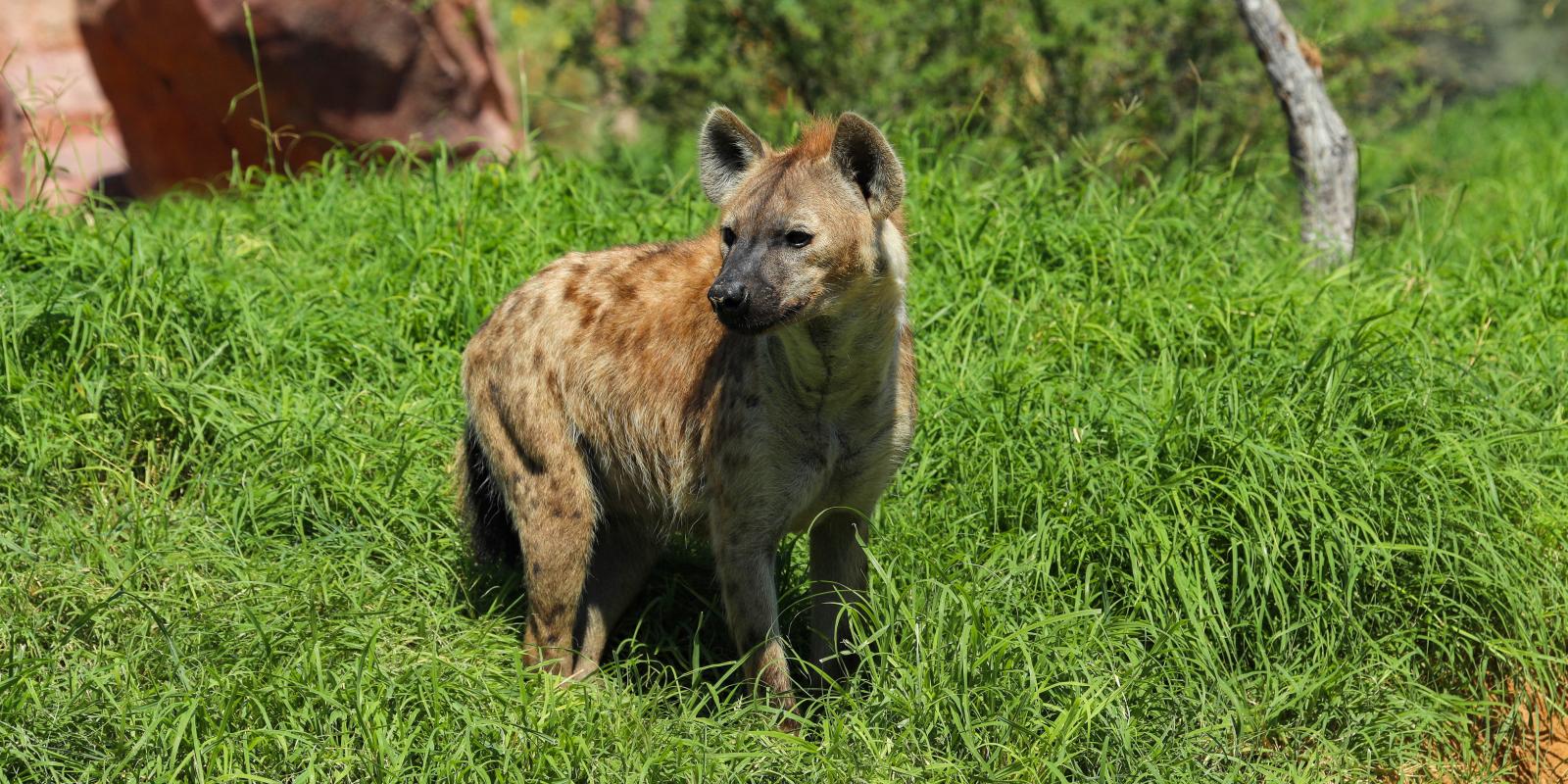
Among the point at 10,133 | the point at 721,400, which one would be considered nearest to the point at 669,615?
the point at 721,400

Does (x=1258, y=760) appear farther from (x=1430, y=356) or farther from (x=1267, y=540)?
(x=1430, y=356)

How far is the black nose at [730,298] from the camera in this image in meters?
2.64

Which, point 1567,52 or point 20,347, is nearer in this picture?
point 20,347

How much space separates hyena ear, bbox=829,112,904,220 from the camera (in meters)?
2.79

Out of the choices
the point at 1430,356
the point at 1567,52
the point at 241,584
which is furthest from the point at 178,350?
the point at 1567,52

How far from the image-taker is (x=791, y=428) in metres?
2.94

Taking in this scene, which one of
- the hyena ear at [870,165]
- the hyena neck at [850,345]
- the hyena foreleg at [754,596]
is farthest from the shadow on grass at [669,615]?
the hyena ear at [870,165]

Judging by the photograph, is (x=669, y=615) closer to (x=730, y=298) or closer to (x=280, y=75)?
(x=730, y=298)

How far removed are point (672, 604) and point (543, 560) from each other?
55 cm

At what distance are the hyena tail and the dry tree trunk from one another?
2892mm

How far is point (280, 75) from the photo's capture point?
6961mm

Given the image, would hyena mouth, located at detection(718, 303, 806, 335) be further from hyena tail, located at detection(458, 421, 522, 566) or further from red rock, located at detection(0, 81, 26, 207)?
red rock, located at detection(0, 81, 26, 207)

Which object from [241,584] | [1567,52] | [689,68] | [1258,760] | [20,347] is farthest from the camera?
[1567,52]

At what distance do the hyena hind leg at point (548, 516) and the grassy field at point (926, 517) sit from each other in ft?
0.44
